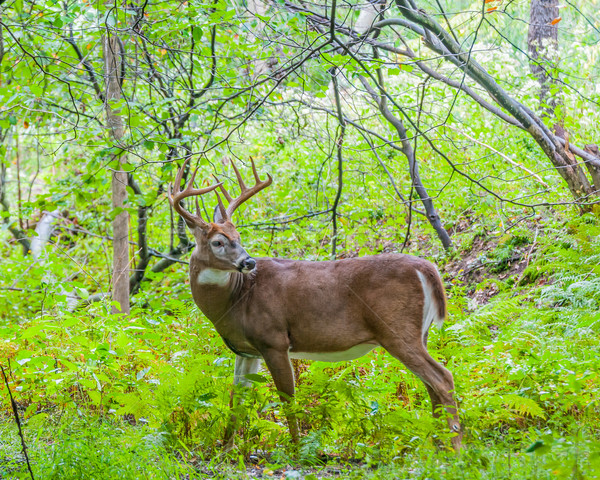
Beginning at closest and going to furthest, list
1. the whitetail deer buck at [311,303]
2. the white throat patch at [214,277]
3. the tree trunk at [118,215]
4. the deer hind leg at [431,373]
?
the deer hind leg at [431,373] → the whitetail deer buck at [311,303] → the white throat patch at [214,277] → the tree trunk at [118,215]

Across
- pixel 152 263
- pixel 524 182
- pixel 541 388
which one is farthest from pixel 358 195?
pixel 541 388

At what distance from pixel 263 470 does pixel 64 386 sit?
2038 mm

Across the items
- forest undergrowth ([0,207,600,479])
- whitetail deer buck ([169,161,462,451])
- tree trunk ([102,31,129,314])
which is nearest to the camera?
forest undergrowth ([0,207,600,479])

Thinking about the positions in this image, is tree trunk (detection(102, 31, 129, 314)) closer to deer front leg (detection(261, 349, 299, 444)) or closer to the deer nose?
the deer nose

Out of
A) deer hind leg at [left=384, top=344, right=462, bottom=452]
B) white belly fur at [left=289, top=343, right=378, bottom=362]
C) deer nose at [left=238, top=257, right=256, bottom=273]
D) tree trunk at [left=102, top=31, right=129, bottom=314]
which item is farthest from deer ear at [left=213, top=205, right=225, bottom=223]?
tree trunk at [left=102, top=31, right=129, bottom=314]

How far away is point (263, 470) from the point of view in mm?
4016

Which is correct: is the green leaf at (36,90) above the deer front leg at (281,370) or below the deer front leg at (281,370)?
above

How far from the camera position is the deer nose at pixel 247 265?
4.58 meters

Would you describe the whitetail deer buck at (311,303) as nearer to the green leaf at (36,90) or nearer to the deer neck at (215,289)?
the deer neck at (215,289)

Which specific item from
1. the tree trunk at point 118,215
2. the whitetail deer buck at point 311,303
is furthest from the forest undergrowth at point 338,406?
the tree trunk at point 118,215

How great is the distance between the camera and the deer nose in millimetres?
4582

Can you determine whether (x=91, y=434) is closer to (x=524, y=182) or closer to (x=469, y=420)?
(x=469, y=420)

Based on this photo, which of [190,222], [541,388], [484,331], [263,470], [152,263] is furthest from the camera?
[152,263]

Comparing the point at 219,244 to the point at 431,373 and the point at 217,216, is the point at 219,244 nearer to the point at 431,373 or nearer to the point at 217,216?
the point at 217,216
